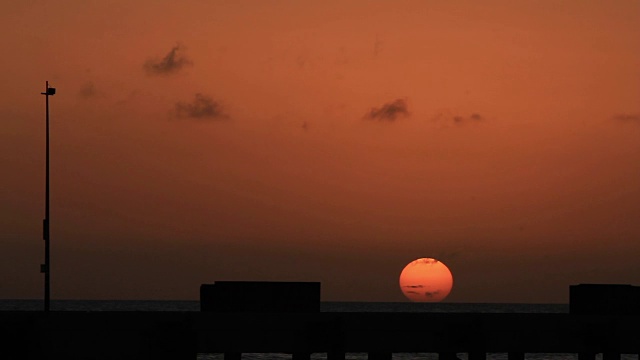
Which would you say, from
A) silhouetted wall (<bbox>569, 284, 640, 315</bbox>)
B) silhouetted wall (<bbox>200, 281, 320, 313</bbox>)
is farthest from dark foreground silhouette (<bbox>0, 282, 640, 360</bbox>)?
silhouetted wall (<bbox>569, 284, 640, 315</bbox>)

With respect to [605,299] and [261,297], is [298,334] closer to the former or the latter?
[261,297]

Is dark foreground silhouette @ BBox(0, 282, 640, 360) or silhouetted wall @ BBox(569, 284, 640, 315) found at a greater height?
silhouetted wall @ BBox(569, 284, 640, 315)

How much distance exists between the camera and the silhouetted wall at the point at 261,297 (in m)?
19.2

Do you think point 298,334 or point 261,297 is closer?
point 298,334

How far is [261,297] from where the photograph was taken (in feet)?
64.0

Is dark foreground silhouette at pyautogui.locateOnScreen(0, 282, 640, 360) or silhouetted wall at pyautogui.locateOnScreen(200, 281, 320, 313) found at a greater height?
silhouetted wall at pyautogui.locateOnScreen(200, 281, 320, 313)

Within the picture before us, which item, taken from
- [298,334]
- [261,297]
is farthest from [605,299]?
[298,334]

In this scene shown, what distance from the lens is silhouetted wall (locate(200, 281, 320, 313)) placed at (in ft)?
63.0

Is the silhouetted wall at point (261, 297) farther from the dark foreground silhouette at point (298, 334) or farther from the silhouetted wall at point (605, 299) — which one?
the dark foreground silhouette at point (298, 334)

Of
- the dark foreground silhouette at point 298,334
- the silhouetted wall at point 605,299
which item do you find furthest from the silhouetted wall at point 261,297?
the dark foreground silhouette at point 298,334

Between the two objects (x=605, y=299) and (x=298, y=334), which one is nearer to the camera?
(x=298, y=334)

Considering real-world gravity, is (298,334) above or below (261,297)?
below

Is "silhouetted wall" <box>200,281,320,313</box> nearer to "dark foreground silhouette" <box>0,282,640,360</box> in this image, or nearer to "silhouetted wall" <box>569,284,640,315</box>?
"silhouetted wall" <box>569,284,640,315</box>

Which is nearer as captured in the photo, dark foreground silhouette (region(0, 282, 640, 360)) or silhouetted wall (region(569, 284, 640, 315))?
dark foreground silhouette (region(0, 282, 640, 360))
